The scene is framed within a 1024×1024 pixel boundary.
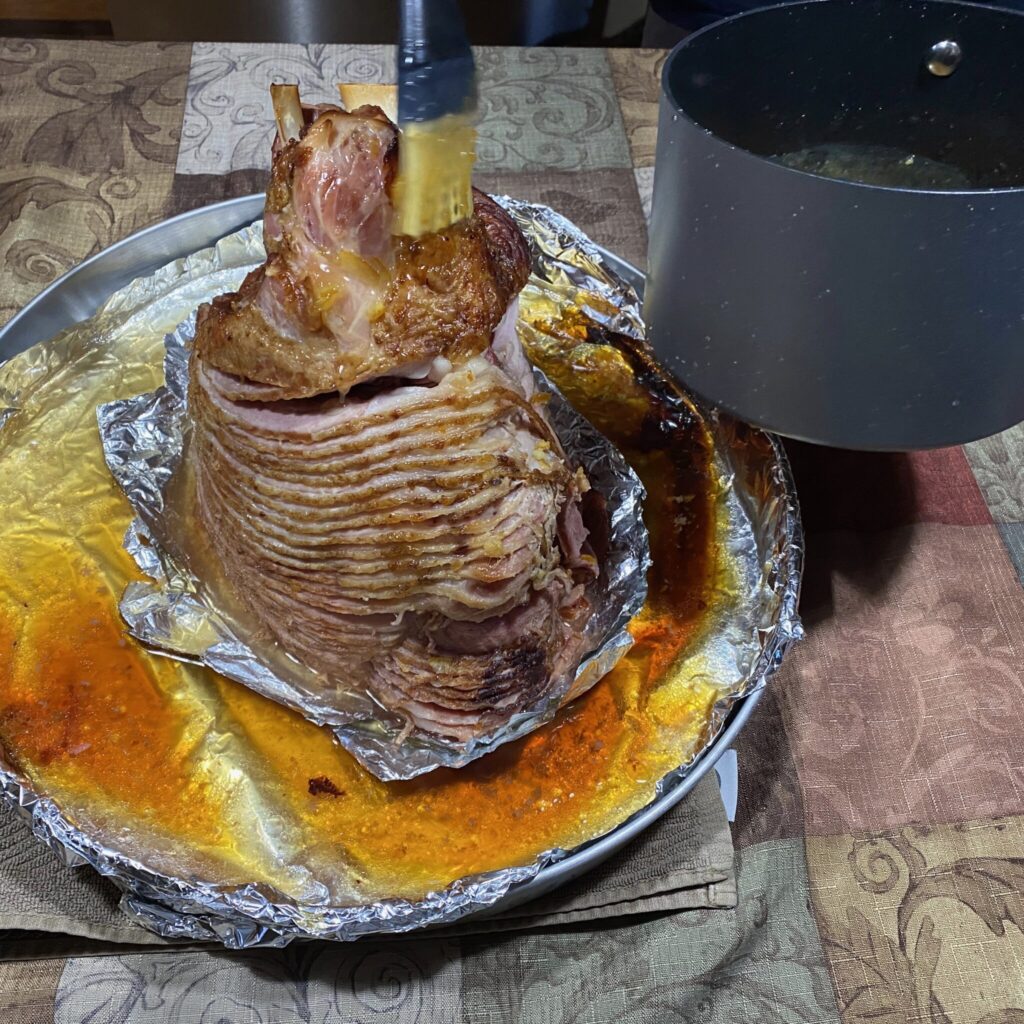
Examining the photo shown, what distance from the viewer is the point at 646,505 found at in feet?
4.39

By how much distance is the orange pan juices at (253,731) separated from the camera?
3.29 feet

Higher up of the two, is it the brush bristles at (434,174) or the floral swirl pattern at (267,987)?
the brush bristles at (434,174)

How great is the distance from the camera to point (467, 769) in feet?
3.55

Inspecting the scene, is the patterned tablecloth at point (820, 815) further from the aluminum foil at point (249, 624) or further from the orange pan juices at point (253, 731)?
the aluminum foil at point (249, 624)

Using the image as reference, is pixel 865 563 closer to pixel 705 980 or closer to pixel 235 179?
pixel 705 980

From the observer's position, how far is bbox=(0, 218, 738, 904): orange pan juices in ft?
3.29

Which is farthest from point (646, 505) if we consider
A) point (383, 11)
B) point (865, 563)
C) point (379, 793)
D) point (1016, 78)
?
point (383, 11)

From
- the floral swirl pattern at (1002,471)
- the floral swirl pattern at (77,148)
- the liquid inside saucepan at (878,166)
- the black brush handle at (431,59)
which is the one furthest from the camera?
the floral swirl pattern at (77,148)

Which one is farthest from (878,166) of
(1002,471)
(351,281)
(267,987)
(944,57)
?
(267,987)

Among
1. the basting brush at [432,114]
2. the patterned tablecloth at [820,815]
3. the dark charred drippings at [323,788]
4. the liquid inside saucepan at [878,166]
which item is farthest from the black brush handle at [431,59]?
the patterned tablecloth at [820,815]

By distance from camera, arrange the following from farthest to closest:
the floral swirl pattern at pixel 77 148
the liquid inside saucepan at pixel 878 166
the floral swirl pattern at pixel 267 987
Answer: the floral swirl pattern at pixel 77 148
the liquid inside saucepan at pixel 878 166
the floral swirl pattern at pixel 267 987

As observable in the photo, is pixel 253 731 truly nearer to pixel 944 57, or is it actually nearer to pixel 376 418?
pixel 376 418

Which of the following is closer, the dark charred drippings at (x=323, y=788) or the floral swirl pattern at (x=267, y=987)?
the floral swirl pattern at (x=267, y=987)

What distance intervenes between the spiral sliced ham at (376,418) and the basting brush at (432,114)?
1.0 inches
